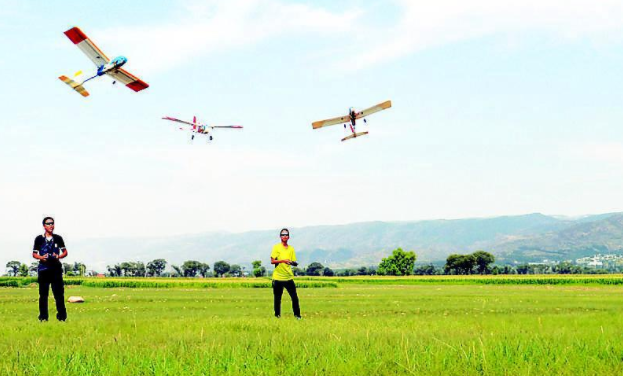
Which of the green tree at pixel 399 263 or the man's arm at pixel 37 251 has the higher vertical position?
the man's arm at pixel 37 251

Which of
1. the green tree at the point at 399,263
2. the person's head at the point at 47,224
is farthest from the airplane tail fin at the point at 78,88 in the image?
the green tree at the point at 399,263

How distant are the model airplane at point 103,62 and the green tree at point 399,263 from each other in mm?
156645

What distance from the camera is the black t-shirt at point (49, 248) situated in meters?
13.6

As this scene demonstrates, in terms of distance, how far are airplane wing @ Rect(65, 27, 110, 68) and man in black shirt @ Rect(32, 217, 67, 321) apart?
29259 millimetres

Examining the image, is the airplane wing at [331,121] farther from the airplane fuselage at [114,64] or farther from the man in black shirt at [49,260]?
Result: the man in black shirt at [49,260]

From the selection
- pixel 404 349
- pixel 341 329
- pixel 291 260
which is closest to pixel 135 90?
pixel 291 260

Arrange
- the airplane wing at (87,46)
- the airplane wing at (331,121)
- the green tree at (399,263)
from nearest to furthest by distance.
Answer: the airplane wing at (87,46)
the airplane wing at (331,121)
the green tree at (399,263)

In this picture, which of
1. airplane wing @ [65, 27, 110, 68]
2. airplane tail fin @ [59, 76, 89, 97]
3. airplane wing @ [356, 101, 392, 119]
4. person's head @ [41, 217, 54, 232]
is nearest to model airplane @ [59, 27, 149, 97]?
airplane wing @ [65, 27, 110, 68]

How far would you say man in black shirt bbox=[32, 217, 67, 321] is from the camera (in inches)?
537

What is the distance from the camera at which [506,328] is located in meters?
11.5

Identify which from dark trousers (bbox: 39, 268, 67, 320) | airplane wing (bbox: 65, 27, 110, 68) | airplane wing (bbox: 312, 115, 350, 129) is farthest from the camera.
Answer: airplane wing (bbox: 312, 115, 350, 129)

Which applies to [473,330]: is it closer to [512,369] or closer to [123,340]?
[512,369]

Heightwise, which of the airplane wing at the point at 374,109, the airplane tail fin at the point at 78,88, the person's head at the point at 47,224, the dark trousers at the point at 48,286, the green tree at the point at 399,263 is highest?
the airplane tail fin at the point at 78,88

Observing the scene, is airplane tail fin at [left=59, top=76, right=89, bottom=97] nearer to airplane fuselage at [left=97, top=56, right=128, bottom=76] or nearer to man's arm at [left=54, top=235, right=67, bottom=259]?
airplane fuselage at [left=97, top=56, right=128, bottom=76]
